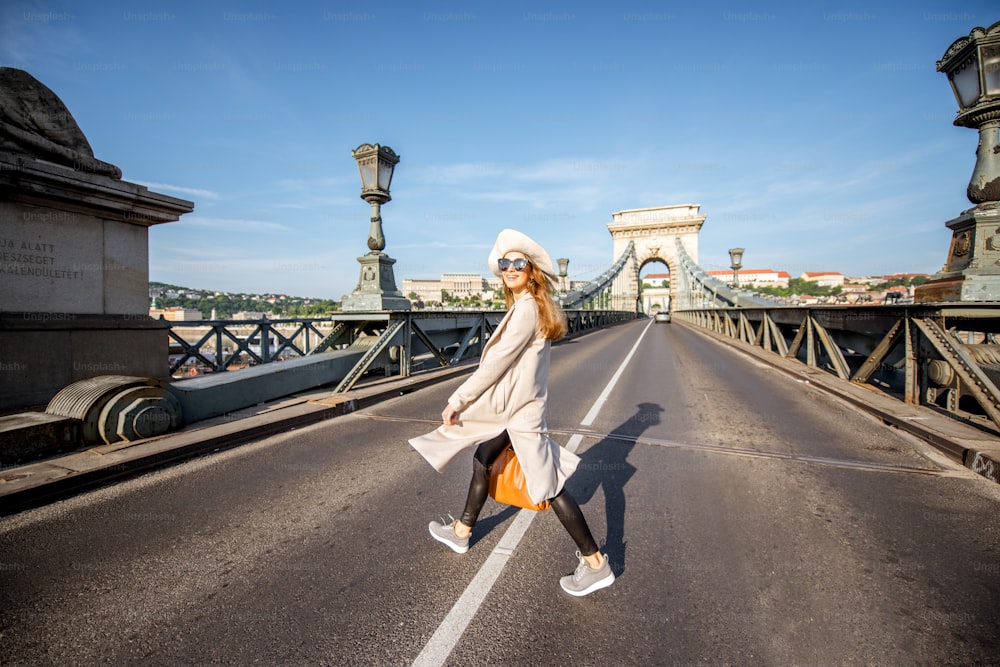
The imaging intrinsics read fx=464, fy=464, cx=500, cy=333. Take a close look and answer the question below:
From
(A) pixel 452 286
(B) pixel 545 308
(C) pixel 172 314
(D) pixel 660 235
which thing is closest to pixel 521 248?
(B) pixel 545 308

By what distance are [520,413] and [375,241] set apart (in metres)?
6.12

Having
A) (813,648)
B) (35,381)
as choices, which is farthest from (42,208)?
(813,648)

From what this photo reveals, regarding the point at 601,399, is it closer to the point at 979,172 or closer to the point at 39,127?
the point at 979,172

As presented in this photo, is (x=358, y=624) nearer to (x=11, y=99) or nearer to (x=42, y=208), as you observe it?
(x=42, y=208)

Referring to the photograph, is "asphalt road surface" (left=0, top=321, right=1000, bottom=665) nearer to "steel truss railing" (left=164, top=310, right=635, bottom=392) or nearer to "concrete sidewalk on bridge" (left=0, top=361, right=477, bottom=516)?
"concrete sidewalk on bridge" (left=0, top=361, right=477, bottom=516)

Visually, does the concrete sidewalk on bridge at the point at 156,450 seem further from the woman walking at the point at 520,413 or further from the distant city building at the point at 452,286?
→ the distant city building at the point at 452,286

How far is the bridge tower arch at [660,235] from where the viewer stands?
2467 inches

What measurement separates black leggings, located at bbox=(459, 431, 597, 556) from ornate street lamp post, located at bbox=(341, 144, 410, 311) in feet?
18.8

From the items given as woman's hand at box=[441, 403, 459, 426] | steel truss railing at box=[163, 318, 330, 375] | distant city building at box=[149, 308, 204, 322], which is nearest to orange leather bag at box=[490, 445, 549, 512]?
woman's hand at box=[441, 403, 459, 426]

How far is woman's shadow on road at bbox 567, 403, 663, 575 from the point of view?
2729 mm

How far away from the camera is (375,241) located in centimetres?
775

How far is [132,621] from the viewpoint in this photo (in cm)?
201

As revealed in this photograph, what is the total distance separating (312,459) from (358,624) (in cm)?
240

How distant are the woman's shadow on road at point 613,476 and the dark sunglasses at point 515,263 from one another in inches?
65.6
